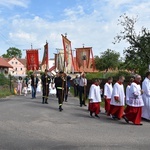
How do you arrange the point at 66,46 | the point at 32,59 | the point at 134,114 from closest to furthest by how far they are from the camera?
1. the point at 134,114
2. the point at 66,46
3. the point at 32,59

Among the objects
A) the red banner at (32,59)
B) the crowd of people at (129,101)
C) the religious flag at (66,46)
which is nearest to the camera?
the crowd of people at (129,101)

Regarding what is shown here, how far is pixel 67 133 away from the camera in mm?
10008

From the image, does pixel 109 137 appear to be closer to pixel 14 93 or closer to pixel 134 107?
pixel 134 107

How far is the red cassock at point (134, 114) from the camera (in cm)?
1238

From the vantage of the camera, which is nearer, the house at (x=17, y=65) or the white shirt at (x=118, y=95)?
the white shirt at (x=118, y=95)

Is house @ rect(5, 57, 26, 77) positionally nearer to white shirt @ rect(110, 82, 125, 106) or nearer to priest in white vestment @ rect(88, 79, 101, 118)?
priest in white vestment @ rect(88, 79, 101, 118)

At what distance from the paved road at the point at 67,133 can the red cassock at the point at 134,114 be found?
1.14 feet

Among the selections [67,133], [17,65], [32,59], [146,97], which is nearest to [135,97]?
[146,97]

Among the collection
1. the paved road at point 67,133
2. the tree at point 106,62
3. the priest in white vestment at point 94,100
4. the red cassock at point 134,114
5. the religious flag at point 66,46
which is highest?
the tree at point 106,62

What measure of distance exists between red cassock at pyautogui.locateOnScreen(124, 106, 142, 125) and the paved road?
35 cm

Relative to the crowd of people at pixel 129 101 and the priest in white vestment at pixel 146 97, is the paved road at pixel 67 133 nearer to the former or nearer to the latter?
the crowd of people at pixel 129 101

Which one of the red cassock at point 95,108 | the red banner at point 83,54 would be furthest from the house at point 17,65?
the red cassock at point 95,108

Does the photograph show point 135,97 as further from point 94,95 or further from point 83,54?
point 83,54

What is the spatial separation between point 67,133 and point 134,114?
347cm
